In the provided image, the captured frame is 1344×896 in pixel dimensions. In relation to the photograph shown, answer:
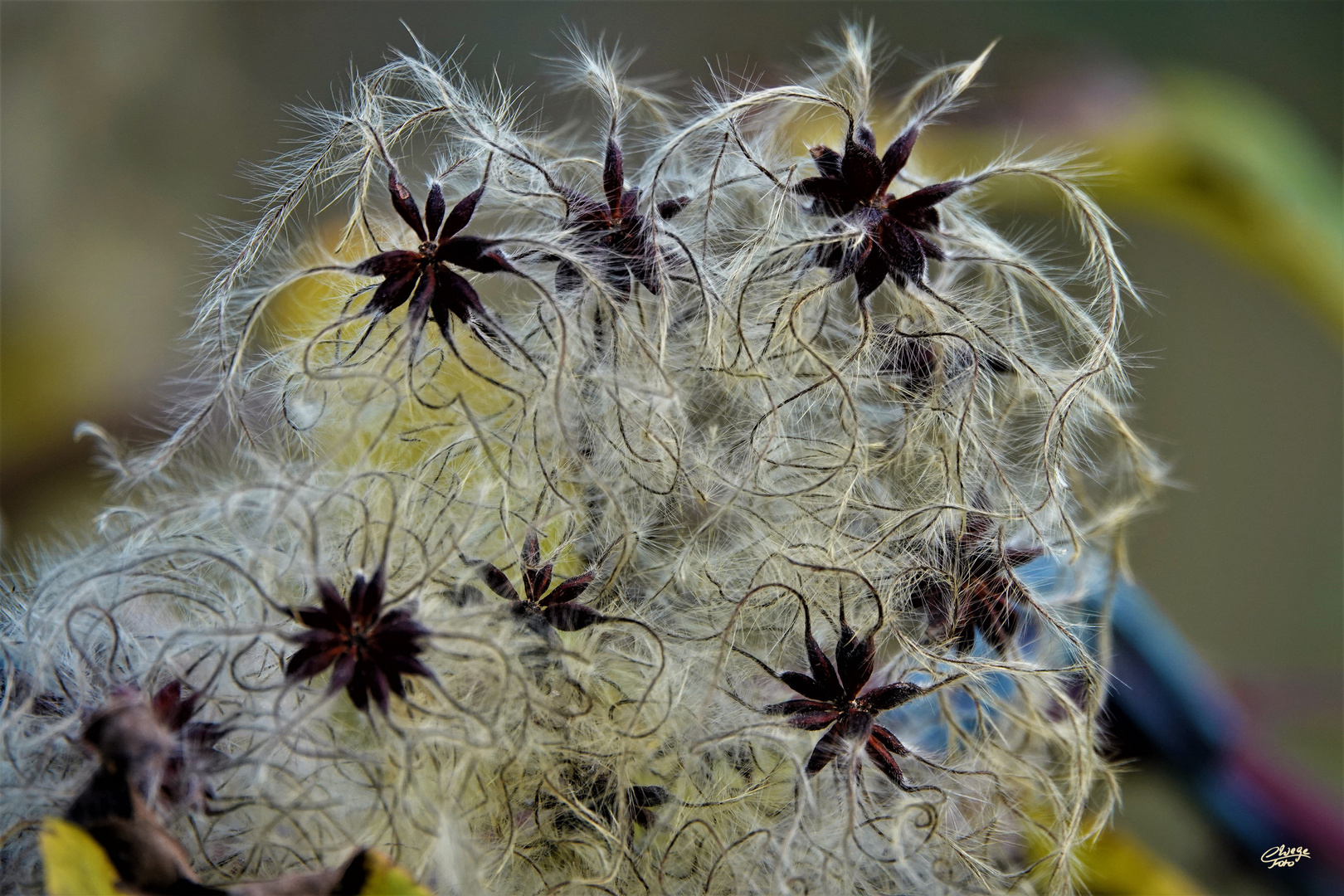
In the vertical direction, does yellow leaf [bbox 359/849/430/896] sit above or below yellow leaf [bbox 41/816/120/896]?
above

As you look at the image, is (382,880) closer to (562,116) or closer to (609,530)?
(609,530)

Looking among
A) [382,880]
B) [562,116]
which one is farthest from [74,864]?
[562,116]

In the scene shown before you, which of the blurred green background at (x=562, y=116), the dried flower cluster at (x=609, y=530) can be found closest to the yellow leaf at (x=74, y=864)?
the dried flower cluster at (x=609, y=530)

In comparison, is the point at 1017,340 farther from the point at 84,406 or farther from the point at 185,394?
the point at 84,406

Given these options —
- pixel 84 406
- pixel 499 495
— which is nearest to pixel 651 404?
pixel 499 495

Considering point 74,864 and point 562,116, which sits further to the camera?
point 562,116

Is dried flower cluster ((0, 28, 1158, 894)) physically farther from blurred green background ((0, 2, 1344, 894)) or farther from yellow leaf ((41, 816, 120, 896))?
blurred green background ((0, 2, 1344, 894))

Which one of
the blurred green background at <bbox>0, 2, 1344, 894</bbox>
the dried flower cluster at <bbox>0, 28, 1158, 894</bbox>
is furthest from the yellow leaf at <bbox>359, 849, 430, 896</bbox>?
the blurred green background at <bbox>0, 2, 1344, 894</bbox>
